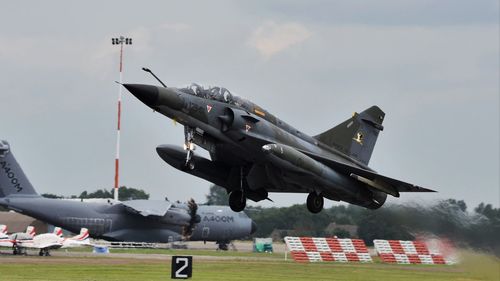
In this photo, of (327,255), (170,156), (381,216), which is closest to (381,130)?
(381,216)

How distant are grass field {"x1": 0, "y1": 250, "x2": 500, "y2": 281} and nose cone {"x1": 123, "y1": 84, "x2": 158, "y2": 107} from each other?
10.9 m

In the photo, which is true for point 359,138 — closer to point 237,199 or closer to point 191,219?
point 237,199

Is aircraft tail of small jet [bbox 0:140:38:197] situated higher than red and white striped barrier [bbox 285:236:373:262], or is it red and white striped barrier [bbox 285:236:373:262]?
aircraft tail of small jet [bbox 0:140:38:197]

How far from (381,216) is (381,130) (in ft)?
14.3

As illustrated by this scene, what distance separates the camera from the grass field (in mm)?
39031

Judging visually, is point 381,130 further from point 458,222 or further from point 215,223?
point 215,223

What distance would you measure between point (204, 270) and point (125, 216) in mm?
24493

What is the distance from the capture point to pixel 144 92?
29000 mm

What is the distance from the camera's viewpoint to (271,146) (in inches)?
1177

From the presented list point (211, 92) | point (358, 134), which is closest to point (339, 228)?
point (358, 134)

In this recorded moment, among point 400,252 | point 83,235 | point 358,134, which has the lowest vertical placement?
point 400,252

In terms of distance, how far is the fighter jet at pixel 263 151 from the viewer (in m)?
30.1

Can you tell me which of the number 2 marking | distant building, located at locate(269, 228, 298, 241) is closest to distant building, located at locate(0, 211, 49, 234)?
distant building, located at locate(269, 228, 298, 241)

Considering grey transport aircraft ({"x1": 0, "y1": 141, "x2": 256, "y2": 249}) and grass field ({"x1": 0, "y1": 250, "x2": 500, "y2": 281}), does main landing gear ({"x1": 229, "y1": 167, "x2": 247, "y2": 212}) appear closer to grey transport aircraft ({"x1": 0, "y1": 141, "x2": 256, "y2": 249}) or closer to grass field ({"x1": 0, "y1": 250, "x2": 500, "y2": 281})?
grass field ({"x1": 0, "y1": 250, "x2": 500, "y2": 281})
